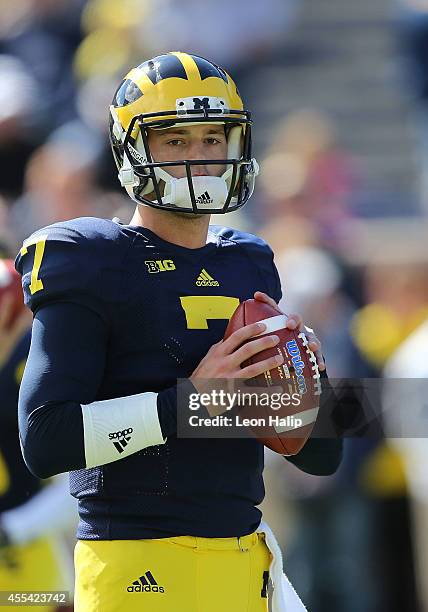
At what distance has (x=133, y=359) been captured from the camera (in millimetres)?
2568

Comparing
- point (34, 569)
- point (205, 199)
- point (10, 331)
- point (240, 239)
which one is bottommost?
point (34, 569)

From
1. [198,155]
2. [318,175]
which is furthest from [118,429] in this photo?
[318,175]

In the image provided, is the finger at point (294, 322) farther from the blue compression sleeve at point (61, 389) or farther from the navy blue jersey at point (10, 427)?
the navy blue jersey at point (10, 427)

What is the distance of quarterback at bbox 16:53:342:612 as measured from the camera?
2461 mm

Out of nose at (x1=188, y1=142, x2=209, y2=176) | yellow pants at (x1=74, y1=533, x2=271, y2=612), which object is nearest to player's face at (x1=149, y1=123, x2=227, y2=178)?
nose at (x1=188, y1=142, x2=209, y2=176)

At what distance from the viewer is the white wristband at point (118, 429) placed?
2.44 m

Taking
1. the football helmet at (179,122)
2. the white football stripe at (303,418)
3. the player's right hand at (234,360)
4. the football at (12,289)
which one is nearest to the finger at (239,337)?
the player's right hand at (234,360)

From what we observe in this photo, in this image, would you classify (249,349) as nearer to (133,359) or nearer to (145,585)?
(133,359)

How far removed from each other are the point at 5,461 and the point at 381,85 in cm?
541

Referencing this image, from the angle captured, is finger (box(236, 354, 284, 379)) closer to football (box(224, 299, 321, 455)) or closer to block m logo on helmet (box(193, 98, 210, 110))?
football (box(224, 299, 321, 455))

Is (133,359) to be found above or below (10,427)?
above

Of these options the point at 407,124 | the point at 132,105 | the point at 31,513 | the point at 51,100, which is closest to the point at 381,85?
the point at 407,124

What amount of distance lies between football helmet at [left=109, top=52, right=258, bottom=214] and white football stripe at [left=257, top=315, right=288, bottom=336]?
28 cm

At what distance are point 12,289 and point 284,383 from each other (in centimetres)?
147
